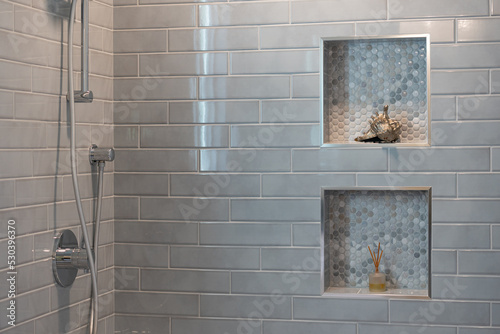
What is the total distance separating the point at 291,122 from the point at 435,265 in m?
0.74

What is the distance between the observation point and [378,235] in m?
2.36

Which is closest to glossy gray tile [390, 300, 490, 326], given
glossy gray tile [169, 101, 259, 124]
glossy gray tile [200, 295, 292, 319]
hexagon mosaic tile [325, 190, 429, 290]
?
hexagon mosaic tile [325, 190, 429, 290]

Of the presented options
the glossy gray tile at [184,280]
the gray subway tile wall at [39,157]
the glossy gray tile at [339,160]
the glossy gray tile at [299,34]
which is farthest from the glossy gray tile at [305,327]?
the glossy gray tile at [299,34]

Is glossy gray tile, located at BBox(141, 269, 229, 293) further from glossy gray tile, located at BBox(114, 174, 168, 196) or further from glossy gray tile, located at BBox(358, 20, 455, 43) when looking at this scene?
glossy gray tile, located at BBox(358, 20, 455, 43)

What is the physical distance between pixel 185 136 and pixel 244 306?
70 centimetres

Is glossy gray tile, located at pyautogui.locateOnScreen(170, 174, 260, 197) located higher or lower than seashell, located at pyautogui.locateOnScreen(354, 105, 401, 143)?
lower

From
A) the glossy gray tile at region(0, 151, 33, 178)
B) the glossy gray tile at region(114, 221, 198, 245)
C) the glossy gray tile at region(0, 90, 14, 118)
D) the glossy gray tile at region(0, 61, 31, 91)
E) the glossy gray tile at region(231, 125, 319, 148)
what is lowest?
the glossy gray tile at region(114, 221, 198, 245)

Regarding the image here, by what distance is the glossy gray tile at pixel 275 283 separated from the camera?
2309mm

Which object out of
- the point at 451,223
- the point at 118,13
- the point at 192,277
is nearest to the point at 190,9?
the point at 118,13

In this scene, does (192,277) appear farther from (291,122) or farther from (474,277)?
(474,277)

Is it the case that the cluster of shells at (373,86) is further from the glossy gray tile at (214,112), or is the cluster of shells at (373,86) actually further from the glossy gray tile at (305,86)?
the glossy gray tile at (214,112)

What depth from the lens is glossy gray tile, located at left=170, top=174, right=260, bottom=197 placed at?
7.72 feet

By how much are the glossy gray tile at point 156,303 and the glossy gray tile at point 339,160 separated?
67cm

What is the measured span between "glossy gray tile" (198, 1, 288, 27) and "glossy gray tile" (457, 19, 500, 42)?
2.10 ft
